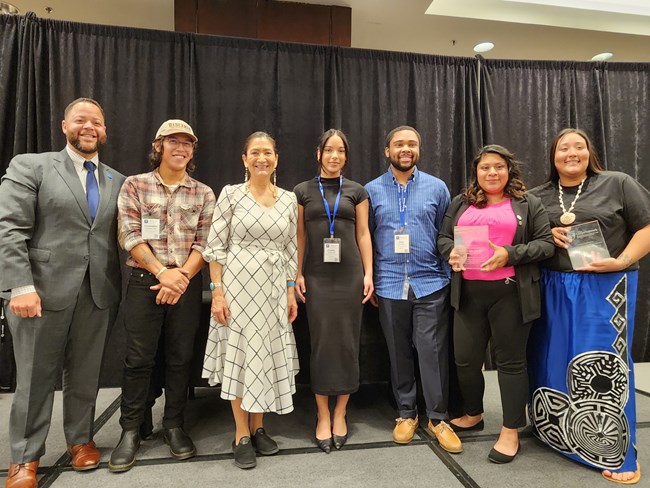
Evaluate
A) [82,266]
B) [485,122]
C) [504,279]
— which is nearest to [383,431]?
[504,279]

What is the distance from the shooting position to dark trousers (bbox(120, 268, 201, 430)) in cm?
200

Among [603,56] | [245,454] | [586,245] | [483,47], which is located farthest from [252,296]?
[603,56]

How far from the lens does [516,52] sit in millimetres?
5004

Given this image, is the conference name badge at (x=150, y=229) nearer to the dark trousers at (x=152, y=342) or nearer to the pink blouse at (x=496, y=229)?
the dark trousers at (x=152, y=342)

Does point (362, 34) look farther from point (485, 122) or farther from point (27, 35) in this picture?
point (27, 35)

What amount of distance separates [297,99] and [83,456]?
2.89 metres

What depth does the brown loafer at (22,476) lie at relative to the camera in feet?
5.77

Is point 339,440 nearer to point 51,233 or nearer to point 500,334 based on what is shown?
point 500,334

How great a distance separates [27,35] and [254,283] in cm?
280

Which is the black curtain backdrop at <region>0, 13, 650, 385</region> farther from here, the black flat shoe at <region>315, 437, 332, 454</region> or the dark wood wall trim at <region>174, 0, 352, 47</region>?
the black flat shoe at <region>315, 437, 332, 454</region>

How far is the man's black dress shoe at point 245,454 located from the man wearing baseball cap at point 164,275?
27cm

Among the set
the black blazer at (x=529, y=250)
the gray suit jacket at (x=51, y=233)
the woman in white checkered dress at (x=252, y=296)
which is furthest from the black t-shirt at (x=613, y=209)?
the gray suit jacket at (x=51, y=233)

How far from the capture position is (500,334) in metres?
2.04

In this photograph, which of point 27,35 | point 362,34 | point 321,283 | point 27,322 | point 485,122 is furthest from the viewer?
point 362,34
